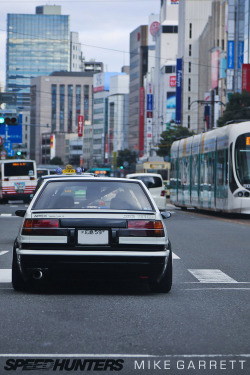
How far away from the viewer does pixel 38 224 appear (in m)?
10.2

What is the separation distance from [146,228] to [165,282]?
29.6 inches

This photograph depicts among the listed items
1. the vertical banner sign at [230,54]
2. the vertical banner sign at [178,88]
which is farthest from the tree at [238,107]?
the vertical banner sign at [178,88]

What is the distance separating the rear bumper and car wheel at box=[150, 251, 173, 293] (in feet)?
0.89

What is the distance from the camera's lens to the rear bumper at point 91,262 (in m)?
10.1

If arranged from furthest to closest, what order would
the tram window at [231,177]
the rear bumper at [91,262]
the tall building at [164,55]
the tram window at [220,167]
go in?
the tall building at [164,55], the tram window at [220,167], the tram window at [231,177], the rear bumper at [91,262]

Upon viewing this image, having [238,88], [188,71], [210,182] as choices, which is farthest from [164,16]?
[210,182]

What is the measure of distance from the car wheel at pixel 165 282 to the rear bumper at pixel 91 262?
0.27 m

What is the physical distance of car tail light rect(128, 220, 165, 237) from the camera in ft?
33.6

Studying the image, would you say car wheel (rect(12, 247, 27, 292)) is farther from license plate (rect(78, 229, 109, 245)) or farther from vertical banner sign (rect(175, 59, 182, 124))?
vertical banner sign (rect(175, 59, 182, 124))

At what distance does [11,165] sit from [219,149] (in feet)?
69.0

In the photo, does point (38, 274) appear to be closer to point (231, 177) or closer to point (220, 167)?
point (231, 177)

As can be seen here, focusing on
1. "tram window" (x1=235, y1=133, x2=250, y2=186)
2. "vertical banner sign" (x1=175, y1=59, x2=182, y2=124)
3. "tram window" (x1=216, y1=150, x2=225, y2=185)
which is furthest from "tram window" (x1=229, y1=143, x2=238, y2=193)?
"vertical banner sign" (x1=175, y1=59, x2=182, y2=124)

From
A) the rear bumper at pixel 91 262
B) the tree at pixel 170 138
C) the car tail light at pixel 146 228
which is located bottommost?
the rear bumper at pixel 91 262

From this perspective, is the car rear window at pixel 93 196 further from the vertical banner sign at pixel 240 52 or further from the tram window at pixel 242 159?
the vertical banner sign at pixel 240 52
